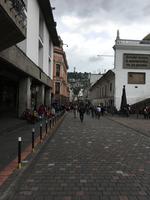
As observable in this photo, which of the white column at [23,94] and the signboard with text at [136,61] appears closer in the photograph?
the white column at [23,94]

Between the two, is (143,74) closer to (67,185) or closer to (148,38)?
(148,38)

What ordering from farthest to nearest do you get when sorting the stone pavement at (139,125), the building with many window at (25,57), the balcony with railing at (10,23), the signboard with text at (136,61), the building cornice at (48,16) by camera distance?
the signboard with text at (136,61)
the building cornice at (48,16)
the stone pavement at (139,125)
the building with many window at (25,57)
the balcony with railing at (10,23)

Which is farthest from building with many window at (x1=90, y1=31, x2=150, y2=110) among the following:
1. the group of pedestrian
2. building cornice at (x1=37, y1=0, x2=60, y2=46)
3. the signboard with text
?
building cornice at (x1=37, y1=0, x2=60, y2=46)

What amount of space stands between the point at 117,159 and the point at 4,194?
485cm

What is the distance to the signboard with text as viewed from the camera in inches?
2151

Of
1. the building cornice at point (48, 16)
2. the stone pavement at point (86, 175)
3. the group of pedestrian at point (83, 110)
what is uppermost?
the building cornice at point (48, 16)

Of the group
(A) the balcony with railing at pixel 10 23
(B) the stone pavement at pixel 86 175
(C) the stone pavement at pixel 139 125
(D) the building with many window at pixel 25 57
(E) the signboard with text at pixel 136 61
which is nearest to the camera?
(B) the stone pavement at pixel 86 175

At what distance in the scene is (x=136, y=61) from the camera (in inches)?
2152

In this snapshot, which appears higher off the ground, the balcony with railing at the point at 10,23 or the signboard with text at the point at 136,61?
the signboard with text at the point at 136,61

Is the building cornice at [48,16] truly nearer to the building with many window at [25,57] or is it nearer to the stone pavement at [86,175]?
the building with many window at [25,57]

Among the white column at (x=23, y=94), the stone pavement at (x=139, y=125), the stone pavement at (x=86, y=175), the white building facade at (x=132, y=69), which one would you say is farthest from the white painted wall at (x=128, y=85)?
the stone pavement at (x=86, y=175)

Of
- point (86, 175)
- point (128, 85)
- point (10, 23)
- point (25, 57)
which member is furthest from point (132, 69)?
point (86, 175)

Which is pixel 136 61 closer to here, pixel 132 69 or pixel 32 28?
pixel 132 69

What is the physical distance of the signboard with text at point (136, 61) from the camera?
54.6m
